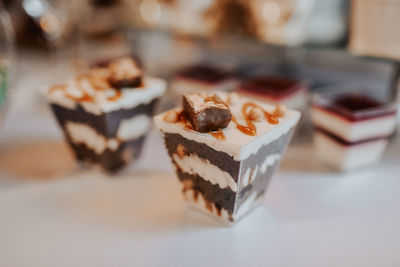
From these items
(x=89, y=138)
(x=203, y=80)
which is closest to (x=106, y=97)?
(x=89, y=138)

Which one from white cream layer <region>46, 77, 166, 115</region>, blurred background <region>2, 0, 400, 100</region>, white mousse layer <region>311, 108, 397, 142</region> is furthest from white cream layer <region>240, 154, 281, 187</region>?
blurred background <region>2, 0, 400, 100</region>

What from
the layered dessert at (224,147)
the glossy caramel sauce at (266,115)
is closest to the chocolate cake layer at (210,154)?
the layered dessert at (224,147)

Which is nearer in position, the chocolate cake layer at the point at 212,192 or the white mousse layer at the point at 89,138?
the chocolate cake layer at the point at 212,192

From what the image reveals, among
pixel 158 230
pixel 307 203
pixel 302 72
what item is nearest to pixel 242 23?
pixel 302 72

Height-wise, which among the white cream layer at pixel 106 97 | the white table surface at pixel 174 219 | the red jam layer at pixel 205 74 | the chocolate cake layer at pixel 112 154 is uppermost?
the white cream layer at pixel 106 97

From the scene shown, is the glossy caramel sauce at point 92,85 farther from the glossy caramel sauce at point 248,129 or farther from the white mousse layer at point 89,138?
the glossy caramel sauce at point 248,129

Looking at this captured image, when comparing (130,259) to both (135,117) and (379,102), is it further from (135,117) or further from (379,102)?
(379,102)

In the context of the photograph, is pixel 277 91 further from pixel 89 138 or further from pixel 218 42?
pixel 89 138

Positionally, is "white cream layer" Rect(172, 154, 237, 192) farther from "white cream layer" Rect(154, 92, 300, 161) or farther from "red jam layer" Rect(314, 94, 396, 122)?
"red jam layer" Rect(314, 94, 396, 122)

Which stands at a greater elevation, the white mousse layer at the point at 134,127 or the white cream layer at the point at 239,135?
the white cream layer at the point at 239,135
